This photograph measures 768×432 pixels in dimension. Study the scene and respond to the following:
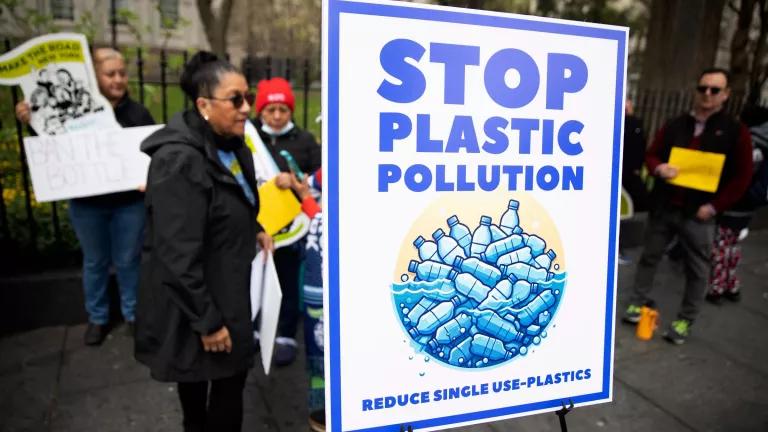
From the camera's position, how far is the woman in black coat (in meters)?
1.95

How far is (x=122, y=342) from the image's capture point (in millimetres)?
3840

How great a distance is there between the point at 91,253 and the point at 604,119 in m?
3.26

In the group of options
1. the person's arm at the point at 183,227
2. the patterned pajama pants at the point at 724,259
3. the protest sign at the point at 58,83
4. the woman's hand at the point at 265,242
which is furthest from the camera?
the patterned pajama pants at the point at 724,259

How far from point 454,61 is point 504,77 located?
16cm

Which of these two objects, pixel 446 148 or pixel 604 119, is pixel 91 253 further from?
A: pixel 604 119

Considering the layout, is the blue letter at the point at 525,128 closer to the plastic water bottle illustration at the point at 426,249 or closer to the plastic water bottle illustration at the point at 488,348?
the plastic water bottle illustration at the point at 426,249

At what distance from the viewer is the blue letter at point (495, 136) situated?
1.56 meters

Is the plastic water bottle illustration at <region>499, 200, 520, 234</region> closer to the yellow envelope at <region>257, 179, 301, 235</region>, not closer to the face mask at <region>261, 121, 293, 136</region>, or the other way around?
the yellow envelope at <region>257, 179, 301, 235</region>

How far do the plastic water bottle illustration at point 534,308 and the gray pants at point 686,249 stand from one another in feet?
9.34

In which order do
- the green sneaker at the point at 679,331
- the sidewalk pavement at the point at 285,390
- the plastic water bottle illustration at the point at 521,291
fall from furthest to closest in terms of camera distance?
the green sneaker at the point at 679,331 < the sidewalk pavement at the point at 285,390 < the plastic water bottle illustration at the point at 521,291

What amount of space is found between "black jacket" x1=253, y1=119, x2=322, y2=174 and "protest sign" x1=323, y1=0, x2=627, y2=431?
6.98ft

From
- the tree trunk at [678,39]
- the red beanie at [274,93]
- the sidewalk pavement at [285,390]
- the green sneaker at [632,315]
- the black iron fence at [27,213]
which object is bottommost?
the sidewalk pavement at [285,390]

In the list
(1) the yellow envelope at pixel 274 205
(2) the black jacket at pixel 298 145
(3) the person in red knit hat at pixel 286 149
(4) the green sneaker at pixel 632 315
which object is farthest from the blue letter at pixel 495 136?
(4) the green sneaker at pixel 632 315

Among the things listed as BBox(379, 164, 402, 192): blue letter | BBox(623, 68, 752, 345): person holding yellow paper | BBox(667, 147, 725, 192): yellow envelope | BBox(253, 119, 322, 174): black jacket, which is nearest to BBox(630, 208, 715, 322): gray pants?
BBox(623, 68, 752, 345): person holding yellow paper
